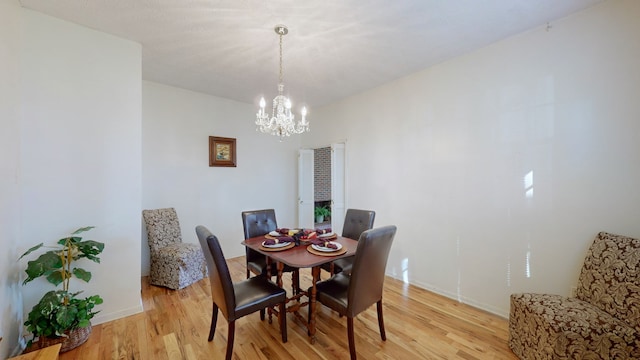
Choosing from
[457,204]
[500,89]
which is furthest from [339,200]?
[500,89]

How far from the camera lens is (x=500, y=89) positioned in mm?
2492

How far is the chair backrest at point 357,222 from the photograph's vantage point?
2832 mm

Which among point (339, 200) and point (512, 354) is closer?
point (512, 354)

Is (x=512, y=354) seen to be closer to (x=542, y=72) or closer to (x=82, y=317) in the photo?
(x=542, y=72)

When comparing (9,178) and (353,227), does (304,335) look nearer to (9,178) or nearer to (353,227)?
(353,227)

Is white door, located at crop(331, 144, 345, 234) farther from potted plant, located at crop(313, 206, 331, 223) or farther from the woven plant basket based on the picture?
the woven plant basket

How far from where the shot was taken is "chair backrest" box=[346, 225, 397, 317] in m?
1.77

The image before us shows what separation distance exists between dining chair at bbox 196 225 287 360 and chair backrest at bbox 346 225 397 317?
0.61 m

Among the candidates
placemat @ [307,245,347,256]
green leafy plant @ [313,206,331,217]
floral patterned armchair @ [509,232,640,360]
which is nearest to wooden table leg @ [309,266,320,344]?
placemat @ [307,245,347,256]

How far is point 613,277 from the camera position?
172 cm

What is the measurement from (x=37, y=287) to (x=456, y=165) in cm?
425

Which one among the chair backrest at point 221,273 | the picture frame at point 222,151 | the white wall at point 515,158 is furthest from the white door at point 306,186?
the chair backrest at point 221,273

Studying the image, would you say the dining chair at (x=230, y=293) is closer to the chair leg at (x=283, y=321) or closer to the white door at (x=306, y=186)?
the chair leg at (x=283, y=321)

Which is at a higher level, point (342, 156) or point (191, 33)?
point (191, 33)
